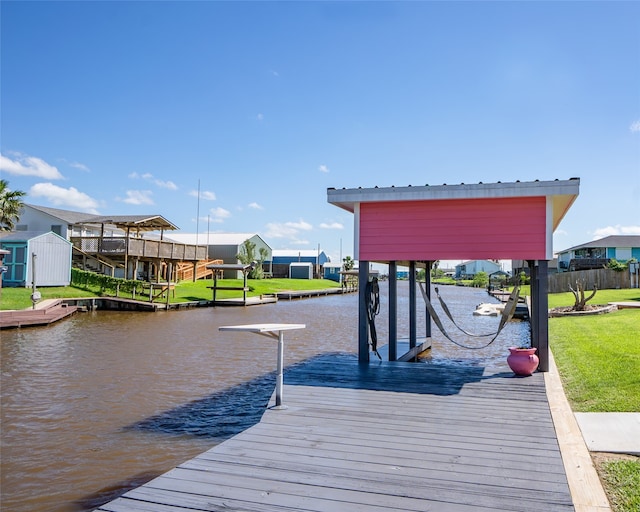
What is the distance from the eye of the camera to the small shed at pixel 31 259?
88.2ft

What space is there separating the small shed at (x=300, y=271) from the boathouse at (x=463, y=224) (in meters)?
60.4

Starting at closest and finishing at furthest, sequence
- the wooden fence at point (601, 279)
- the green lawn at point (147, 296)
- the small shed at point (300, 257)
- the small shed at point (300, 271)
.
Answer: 1. the green lawn at point (147, 296)
2. the wooden fence at point (601, 279)
3. the small shed at point (300, 271)
4. the small shed at point (300, 257)

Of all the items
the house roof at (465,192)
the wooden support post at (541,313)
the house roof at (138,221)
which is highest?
the house roof at (138,221)

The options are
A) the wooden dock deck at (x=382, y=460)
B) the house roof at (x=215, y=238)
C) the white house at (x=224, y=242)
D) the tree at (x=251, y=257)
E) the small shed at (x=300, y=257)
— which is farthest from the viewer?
the small shed at (x=300, y=257)

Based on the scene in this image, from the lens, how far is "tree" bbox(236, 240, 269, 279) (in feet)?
181

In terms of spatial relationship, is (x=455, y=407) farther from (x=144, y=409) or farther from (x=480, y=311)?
(x=480, y=311)

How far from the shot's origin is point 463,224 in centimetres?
918

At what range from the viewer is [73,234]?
3600 centimetres

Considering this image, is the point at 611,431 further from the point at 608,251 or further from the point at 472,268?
the point at 472,268

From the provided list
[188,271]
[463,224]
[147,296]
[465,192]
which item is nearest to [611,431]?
[463,224]

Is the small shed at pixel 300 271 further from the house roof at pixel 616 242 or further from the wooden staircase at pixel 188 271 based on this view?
the house roof at pixel 616 242

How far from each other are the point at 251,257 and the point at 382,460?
53.9 meters

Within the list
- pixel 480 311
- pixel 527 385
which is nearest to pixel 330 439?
pixel 527 385

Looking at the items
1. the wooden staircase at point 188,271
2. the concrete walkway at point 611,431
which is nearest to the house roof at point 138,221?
the wooden staircase at point 188,271
